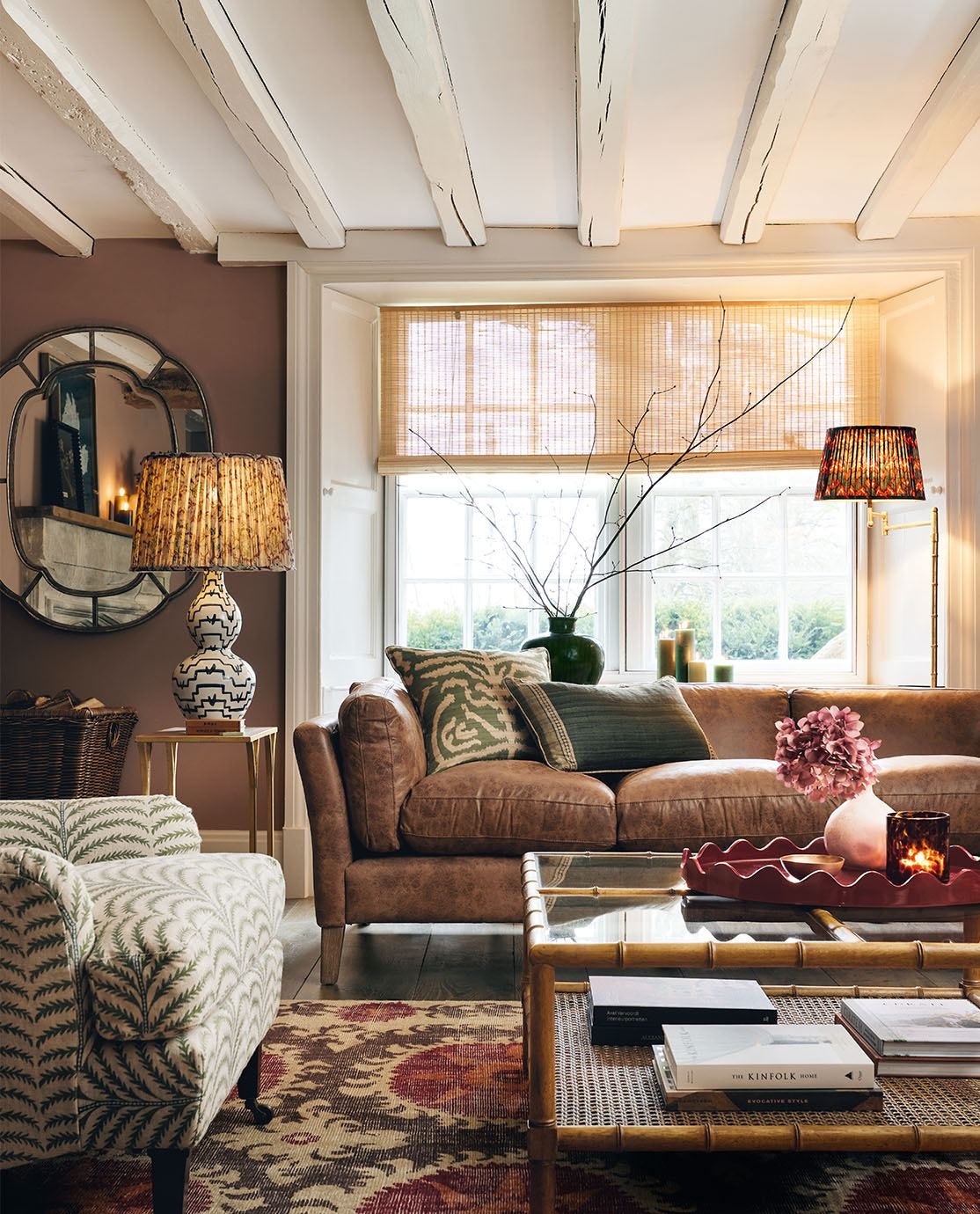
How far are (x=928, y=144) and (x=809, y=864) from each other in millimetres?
2390

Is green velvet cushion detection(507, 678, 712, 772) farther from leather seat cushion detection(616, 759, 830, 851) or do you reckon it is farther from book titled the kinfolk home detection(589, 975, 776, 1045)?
book titled the kinfolk home detection(589, 975, 776, 1045)

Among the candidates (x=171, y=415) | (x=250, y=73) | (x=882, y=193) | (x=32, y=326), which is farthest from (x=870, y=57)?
(x=32, y=326)

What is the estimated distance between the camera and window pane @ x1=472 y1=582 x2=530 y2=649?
4.68 metres

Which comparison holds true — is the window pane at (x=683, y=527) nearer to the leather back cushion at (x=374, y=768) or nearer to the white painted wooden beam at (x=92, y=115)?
the leather back cushion at (x=374, y=768)

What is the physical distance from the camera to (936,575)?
4.09 meters

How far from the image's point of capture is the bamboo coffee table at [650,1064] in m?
1.44

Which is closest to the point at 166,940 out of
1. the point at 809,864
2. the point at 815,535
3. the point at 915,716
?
the point at 809,864

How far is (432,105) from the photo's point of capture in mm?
3080

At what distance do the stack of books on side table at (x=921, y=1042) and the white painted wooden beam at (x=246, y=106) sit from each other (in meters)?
2.60

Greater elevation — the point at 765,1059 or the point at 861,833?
the point at 861,833

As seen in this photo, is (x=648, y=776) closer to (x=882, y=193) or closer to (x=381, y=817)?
(x=381, y=817)

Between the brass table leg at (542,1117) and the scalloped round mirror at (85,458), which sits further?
the scalloped round mirror at (85,458)

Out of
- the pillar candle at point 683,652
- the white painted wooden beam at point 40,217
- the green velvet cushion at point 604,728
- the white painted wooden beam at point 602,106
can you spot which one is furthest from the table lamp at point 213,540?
the pillar candle at point 683,652

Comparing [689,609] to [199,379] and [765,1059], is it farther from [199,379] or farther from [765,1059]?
[765,1059]
